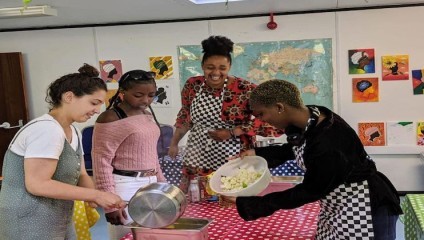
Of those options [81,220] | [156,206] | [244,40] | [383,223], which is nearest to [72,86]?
[156,206]

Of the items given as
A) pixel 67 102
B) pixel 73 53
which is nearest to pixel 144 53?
pixel 73 53

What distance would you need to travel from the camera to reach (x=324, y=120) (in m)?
1.54

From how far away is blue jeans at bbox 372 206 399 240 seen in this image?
1.59m

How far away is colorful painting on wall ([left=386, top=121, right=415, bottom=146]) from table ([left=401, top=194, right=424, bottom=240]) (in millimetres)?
2045

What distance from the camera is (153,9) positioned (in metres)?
4.04

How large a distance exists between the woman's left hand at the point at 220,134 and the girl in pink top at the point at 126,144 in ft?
1.15

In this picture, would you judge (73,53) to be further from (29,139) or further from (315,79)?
(29,139)

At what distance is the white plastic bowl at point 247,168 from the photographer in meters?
1.69

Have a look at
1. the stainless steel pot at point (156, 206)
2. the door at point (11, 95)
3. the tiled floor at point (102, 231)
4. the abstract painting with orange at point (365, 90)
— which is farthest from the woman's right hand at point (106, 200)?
the door at point (11, 95)

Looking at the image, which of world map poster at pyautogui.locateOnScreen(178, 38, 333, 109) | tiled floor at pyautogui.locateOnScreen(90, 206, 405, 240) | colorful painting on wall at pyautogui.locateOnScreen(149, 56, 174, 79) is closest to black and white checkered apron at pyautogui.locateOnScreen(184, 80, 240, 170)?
tiled floor at pyautogui.locateOnScreen(90, 206, 405, 240)

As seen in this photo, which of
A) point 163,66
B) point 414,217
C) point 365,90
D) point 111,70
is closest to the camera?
point 414,217

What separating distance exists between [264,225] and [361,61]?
9.56 feet

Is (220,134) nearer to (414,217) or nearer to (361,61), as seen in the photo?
A: (414,217)

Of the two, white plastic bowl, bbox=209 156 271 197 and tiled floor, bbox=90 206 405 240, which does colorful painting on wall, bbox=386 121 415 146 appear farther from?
white plastic bowl, bbox=209 156 271 197
